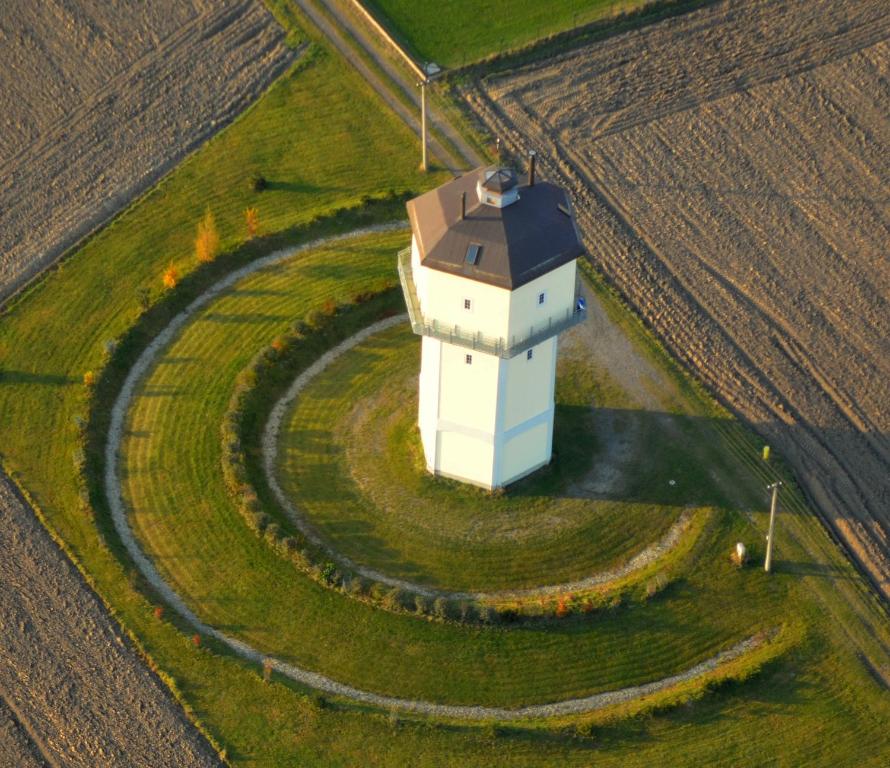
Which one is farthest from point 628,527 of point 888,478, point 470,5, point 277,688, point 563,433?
point 470,5

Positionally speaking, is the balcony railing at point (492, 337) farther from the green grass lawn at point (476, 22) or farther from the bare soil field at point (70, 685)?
the green grass lawn at point (476, 22)

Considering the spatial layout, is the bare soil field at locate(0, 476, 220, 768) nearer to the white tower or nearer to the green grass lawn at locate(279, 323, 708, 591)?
the green grass lawn at locate(279, 323, 708, 591)

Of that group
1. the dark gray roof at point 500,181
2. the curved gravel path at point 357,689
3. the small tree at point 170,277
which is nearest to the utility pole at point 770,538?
the curved gravel path at point 357,689

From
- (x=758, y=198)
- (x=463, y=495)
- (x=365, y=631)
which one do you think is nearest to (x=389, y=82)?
(x=758, y=198)

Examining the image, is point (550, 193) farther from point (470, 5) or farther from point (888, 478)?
point (470, 5)

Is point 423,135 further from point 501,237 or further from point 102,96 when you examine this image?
point 501,237
